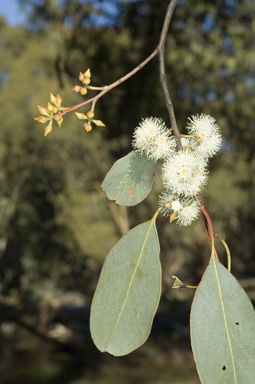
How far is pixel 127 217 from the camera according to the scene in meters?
6.29

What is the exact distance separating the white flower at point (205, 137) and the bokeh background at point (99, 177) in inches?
57.9

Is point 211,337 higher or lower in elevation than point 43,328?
higher

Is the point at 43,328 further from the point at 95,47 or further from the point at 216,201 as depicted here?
the point at 95,47

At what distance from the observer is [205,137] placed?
59 cm

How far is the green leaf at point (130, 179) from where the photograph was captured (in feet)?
1.95

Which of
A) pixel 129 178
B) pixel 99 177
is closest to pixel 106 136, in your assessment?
pixel 99 177

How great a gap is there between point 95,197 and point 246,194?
4.22 metres

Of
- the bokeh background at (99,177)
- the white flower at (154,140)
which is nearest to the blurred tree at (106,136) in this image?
the bokeh background at (99,177)

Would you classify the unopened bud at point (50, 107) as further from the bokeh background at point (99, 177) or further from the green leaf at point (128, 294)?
the bokeh background at point (99, 177)

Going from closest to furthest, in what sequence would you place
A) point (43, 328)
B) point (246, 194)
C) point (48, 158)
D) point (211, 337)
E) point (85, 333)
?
point (211, 337)
point (48, 158)
point (43, 328)
point (85, 333)
point (246, 194)

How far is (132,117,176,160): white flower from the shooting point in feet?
1.85

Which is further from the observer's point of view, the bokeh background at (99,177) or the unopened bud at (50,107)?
the bokeh background at (99,177)

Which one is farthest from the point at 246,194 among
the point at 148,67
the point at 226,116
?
the point at 148,67

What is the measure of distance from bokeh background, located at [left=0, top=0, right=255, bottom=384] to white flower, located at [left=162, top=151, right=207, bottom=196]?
1529 mm
